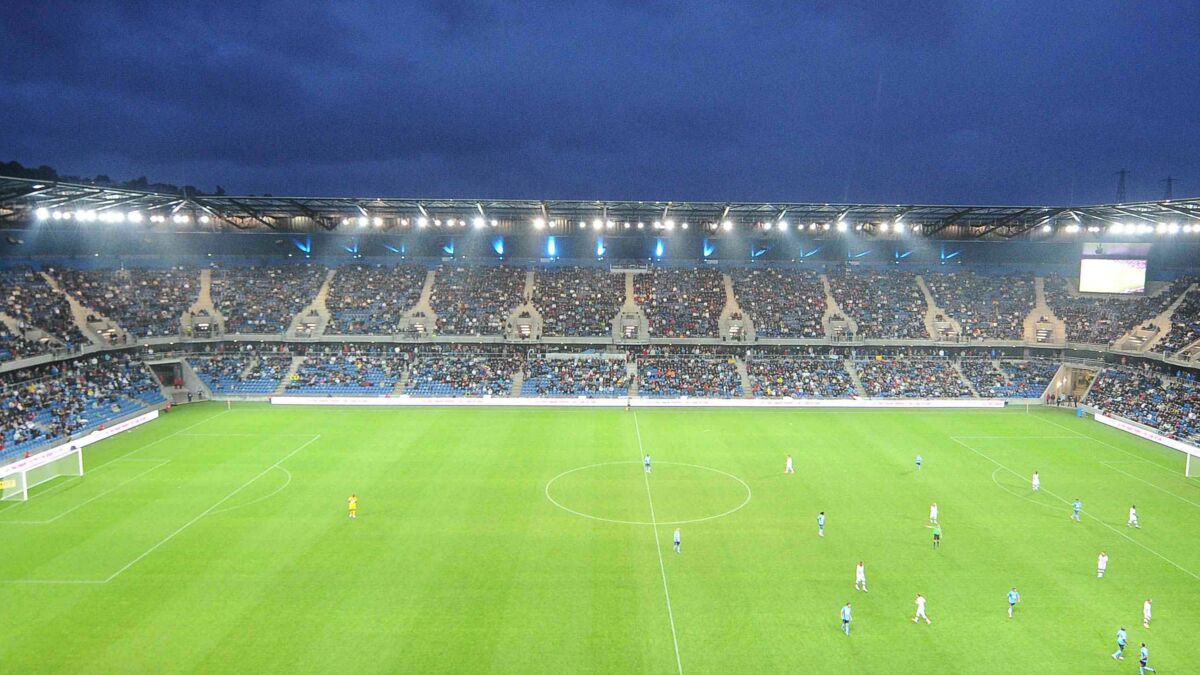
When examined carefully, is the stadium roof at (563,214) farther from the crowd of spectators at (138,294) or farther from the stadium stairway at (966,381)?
the stadium stairway at (966,381)

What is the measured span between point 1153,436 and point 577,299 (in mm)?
42520

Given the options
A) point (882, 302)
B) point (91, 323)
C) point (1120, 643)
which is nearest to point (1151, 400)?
point (882, 302)

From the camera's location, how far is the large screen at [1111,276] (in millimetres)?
56125

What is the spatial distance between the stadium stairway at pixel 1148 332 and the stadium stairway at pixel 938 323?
1141cm

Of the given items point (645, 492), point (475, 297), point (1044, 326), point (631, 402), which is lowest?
point (645, 492)

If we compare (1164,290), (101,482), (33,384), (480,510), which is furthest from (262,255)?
(1164,290)

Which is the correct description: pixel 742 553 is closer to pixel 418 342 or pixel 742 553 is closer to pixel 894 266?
pixel 418 342

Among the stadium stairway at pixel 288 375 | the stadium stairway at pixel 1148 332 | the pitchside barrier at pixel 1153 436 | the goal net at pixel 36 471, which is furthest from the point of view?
the stadium stairway at pixel 288 375

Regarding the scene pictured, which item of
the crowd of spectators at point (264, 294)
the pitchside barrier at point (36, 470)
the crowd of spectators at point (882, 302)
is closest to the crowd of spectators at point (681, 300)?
the crowd of spectators at point (882, 302)

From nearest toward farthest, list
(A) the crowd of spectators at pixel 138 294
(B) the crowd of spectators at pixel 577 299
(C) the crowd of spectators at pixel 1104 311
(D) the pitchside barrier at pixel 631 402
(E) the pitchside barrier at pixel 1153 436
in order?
(E) the pitchside barrier at pixel 1153 436 → (D) the pitchside barrier at pixel 631 402 → (A) the crowd of spectators at pixel 138 294 → (C) the crowd of spectators at pixel 1104 311 → (B) the crowd of spectators at pixel 577 299

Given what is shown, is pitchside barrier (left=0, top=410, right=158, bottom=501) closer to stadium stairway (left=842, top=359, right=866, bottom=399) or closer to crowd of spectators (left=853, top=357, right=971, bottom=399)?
stadium stairway (left=842, top=359, right=866, bottom=399)

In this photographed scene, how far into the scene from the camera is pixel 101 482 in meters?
31.3

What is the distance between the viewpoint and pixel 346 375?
53844 mm

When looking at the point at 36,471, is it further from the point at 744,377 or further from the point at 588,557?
the point at 744,377
